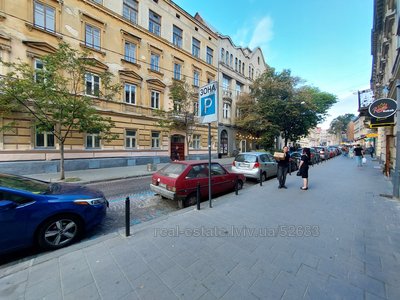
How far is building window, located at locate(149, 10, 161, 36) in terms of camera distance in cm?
1758

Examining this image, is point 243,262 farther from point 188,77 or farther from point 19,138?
point 188,77

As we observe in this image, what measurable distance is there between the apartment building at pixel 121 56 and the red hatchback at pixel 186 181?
9.98 metres

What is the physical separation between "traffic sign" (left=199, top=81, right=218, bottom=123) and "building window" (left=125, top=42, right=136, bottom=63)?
45.3 feet

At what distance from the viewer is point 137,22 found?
16.6m

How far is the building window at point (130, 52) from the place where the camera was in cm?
1595

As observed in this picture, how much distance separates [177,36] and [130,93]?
9065mm

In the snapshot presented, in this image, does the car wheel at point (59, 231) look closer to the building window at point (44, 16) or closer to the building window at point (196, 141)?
the building window at point (44, 16)

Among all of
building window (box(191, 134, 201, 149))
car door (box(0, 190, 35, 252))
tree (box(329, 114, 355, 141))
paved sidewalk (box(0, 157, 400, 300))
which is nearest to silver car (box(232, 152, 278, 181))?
paved sidewalk (box(0, 157, 400, 300))

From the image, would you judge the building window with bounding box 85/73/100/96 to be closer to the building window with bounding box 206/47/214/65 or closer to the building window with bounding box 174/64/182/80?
the building window with bounding box 174/64/182/80

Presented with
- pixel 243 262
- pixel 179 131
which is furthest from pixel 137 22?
pixel 243 262

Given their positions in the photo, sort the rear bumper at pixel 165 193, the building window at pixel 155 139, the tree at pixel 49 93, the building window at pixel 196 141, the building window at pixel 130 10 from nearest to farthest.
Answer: the rear bumper at pixel 165 193
the tree at pixel 49 93
the building window at pixel 130 10
the building window at pixel 155 139
the building window at pixel 196 141

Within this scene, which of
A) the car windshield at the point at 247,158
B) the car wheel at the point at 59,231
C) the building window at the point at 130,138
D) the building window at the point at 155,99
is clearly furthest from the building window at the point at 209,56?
the car wheel at the point at 59,231

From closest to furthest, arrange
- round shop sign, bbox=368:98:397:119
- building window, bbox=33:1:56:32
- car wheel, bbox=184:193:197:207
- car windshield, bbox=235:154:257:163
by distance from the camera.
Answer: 1. car wheel, bbox=184:193:197:207
2. round shop sign, bbox=368:98:397:119
3. car windshield, bbox=235:154:257:163
4. building window, bbox=33:1:56:32

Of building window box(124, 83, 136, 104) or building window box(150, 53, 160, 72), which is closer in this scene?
building window box(124, 83, 136, 104)
